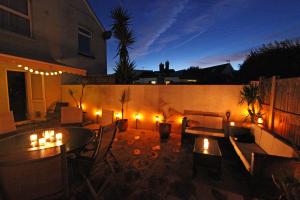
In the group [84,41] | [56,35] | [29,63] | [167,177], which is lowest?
[167,177]

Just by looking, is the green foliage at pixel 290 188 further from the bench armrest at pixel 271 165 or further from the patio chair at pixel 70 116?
the patio chair at pixel 70 116

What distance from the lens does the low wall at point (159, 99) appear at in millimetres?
4852

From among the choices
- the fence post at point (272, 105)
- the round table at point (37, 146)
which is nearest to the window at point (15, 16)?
the round table at point (37, 146)

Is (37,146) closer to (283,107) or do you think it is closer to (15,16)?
(283,107)

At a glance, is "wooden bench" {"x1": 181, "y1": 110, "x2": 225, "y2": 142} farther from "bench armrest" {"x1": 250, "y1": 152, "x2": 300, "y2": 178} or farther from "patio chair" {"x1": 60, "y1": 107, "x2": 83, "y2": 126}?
"patio chair" {"x1": 60, "y1": 107, "x2": 83, "y2": 126}

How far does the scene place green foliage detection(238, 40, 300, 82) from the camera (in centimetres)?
484

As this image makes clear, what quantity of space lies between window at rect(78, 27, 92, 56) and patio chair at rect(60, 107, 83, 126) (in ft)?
17.1

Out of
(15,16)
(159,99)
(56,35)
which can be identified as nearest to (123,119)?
(159,99)

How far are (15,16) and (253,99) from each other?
8.57 m

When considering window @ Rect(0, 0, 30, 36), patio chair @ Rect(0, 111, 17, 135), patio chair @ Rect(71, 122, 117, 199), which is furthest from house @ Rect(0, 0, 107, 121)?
patio chair @ Rect(71, 122, 117, 199)

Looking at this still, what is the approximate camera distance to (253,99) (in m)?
4.29

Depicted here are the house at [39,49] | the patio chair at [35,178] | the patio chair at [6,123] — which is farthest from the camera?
the house at [39,49]

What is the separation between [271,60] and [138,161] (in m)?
6.21

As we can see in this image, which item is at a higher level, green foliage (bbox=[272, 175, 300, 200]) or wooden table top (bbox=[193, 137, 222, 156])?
green foliage (bbox=[272, 175, 300, 200])
